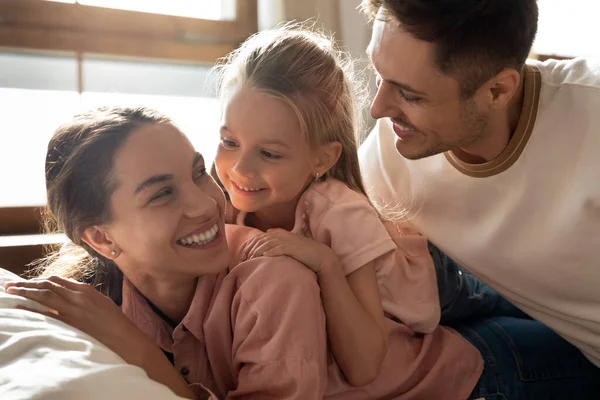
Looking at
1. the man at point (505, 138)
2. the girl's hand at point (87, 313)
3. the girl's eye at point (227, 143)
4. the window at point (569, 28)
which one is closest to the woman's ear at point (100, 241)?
the girl's hand at point (87, 313)

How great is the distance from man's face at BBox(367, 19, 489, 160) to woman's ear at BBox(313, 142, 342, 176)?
0.12 m

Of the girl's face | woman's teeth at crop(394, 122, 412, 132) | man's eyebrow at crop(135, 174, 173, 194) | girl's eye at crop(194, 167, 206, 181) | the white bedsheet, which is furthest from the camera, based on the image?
woman's teeth at crop(394, 122, 412, 132)

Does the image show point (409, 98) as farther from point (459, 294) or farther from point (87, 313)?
point (87, 313)

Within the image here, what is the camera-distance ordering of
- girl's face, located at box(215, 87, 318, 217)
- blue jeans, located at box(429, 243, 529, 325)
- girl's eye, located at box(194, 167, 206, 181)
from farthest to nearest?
blue jeans, located at box(429, 243, 529, 325) < girl's face, located at box(215, 87, 318, 217) < girl's eye, located at box(194, 167, 206, 181)

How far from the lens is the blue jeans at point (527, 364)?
1471mm

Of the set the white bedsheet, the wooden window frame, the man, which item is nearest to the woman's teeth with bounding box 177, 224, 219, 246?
the white bedsheet

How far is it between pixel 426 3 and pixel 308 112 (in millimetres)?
346

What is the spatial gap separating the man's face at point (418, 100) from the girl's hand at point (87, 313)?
76 cm

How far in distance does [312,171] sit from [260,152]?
148 mm

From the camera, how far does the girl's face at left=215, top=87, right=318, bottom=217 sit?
1380 mm

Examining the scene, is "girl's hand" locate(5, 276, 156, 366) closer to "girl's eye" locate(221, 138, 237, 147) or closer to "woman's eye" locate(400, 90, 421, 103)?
"girl's eye" locate(221, 138, 237, 147)

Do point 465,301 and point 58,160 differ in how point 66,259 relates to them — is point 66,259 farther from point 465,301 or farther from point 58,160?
point 465,301

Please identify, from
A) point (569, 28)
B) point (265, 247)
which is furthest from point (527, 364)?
point (569, 28)

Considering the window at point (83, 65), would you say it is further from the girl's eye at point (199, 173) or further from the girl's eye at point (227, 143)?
the girl's eye at point (199, 173)
